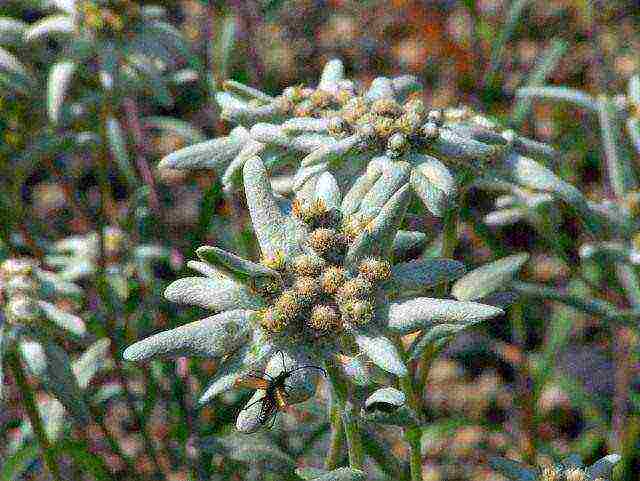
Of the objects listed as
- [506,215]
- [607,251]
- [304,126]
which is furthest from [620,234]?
[304,126]

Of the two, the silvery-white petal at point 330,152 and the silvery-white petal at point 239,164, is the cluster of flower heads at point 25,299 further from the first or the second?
the silvery-white petal at point 330,152

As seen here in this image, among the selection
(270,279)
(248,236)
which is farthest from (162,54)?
(270,279)

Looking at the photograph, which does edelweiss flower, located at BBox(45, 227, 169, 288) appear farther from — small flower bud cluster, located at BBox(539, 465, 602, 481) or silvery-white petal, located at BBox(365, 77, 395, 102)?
small flower bud cluster, located at BBox(539, 465, 602, 481)

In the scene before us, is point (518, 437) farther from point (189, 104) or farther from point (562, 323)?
point (189, 104)

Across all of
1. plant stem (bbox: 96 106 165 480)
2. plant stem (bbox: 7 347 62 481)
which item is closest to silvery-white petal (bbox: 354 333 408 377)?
plant stem (bbox: 7 347 62 481)

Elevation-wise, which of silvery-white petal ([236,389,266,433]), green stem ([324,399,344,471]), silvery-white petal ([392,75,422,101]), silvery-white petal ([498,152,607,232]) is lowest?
green stem ([324,399,344,471])

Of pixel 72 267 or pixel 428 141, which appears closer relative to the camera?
pixel 428 141
